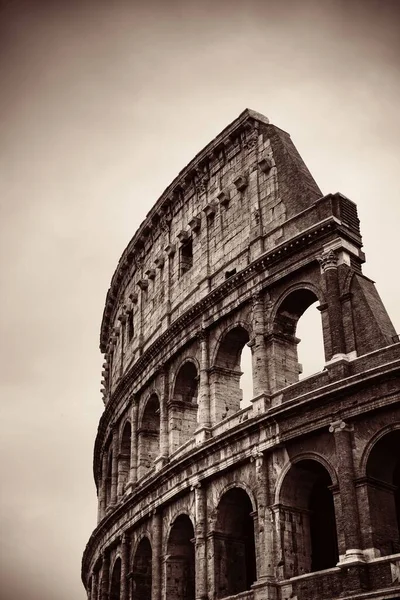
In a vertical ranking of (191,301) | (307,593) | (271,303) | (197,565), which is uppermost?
(191,301)

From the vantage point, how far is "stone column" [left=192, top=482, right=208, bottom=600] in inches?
782

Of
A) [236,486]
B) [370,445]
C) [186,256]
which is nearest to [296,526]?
[236,486]

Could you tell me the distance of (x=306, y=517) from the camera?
1881 cm

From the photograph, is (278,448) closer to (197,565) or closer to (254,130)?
(197,565)

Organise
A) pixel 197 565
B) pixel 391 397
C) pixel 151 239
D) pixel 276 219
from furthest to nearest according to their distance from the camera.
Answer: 1. pixel 151 239
2. pixel 276 219
3. pixel 197 565
4. pixel 391 397

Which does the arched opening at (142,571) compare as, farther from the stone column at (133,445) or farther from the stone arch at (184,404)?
the stone arch at (184,404)

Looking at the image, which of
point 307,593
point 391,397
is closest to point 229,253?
point 391,397

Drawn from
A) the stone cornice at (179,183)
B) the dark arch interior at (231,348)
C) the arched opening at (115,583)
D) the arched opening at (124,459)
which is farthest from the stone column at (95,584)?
the dark arch interior at (231,348)

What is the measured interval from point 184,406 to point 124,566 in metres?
5.24

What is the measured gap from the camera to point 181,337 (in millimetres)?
24469

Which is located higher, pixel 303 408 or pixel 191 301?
pixel 191 301

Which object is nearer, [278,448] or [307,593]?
[307,593]

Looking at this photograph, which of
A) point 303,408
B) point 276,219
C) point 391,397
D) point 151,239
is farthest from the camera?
point 151,239

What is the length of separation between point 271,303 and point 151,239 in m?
9.69
